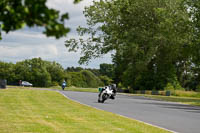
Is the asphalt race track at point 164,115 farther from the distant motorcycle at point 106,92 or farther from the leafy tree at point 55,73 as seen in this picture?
the leafy tree at point 55,73

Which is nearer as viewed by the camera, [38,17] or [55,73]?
[38,17]

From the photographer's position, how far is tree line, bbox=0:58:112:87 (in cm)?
9225

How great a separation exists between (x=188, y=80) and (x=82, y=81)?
99.9 feet

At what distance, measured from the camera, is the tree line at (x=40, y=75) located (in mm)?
92250

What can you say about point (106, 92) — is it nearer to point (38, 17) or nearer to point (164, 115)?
point (164, 115)

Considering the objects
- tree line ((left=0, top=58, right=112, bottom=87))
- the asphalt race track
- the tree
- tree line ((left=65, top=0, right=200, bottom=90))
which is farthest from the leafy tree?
the tree

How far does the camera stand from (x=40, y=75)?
9181 cm

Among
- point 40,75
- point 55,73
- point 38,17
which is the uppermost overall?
point 55,73

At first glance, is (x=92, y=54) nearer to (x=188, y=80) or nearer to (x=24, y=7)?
(x=188, y=80)

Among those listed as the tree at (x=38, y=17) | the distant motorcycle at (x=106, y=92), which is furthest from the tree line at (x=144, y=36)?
the tree at (x=38, y=17)

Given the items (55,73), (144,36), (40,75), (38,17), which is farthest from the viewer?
(55,73)

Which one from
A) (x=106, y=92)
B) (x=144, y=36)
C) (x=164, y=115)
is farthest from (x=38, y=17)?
(x=144, y=36)

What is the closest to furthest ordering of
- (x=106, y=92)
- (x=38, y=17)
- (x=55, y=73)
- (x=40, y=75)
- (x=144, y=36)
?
(x=38, y=17) → (x=106, y=92) → (x=144, y=36) → (x=40, y=75) → (x=55, y=73)

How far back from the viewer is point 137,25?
61.4 meters
